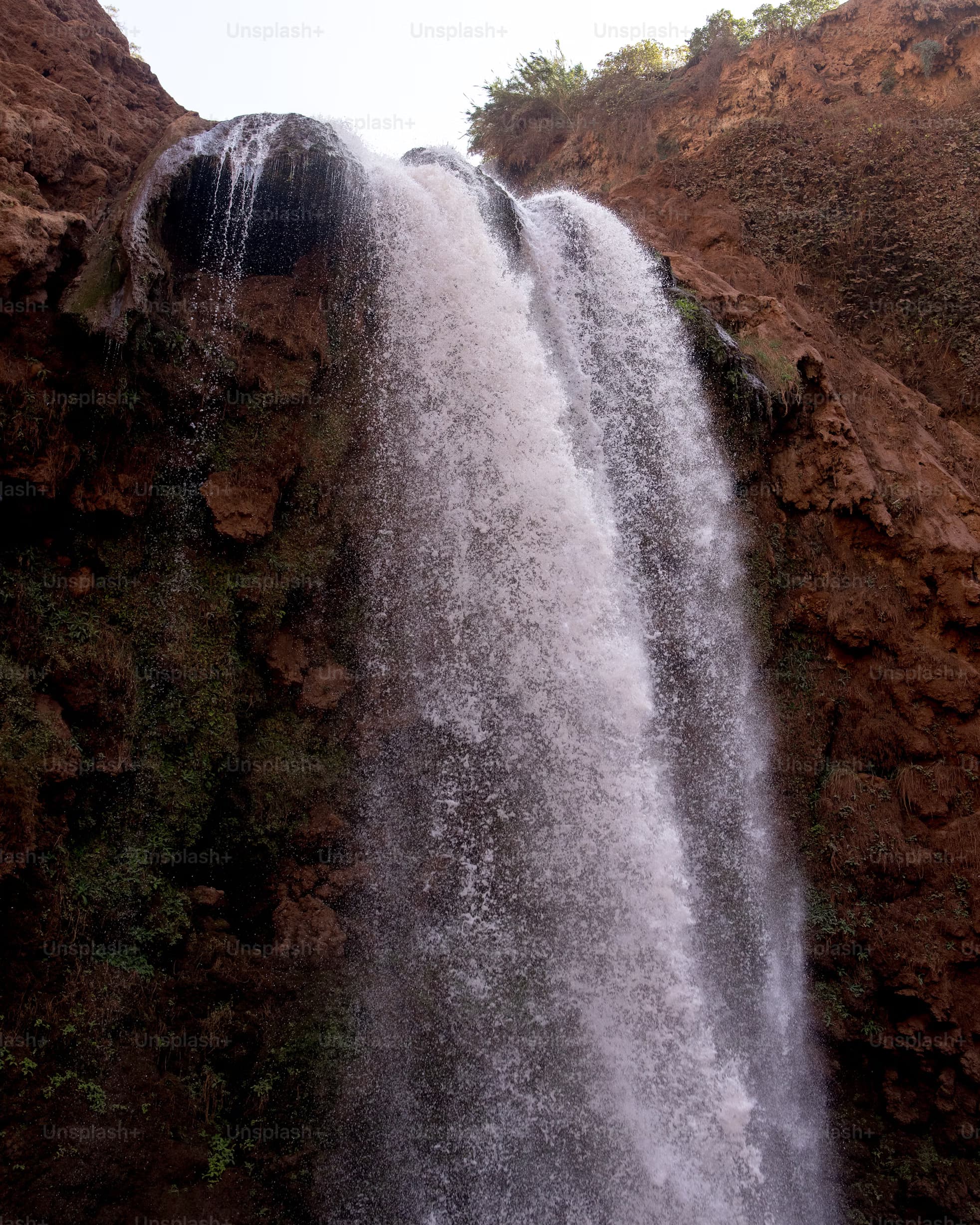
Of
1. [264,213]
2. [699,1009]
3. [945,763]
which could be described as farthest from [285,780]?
[945,763]

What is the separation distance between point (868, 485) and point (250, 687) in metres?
7.60

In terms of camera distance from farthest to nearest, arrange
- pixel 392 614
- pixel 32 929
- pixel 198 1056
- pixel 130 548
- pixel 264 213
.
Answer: pixel 264 213 < pixel 392 614 < pixel 130 548 < pixel 198 1056 < pixel 32 929

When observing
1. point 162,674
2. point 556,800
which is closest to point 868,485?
point 556,800

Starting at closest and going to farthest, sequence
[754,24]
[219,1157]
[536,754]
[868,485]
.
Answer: [219,1157]
[536,754]
[868,485]
[754,24]

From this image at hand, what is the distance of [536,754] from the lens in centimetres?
785

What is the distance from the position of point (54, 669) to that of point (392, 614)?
128 inches

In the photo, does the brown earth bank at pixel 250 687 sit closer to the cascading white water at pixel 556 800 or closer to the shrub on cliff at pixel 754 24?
the cascading white water at pixel 556 800

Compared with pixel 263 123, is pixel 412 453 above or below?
below

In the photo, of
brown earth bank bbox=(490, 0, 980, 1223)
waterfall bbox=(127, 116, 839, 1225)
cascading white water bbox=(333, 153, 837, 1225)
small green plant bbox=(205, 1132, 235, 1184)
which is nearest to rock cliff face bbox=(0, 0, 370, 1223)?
small green plant bbox=(205, 1132, 235, 1184)

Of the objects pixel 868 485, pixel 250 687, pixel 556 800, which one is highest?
pixel 868 485

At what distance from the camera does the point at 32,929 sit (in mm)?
6371

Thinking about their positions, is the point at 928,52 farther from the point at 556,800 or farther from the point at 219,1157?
the point at 219,1157

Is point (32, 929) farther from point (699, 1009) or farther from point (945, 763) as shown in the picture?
point (945, 763)

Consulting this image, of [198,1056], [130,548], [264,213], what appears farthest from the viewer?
[264,213]
